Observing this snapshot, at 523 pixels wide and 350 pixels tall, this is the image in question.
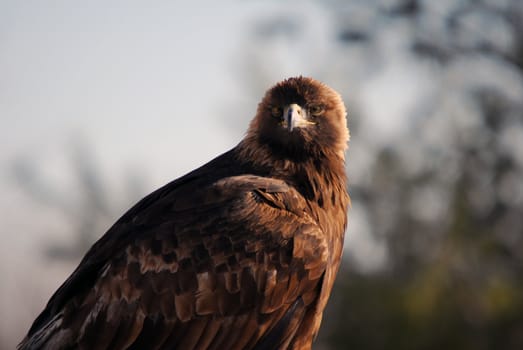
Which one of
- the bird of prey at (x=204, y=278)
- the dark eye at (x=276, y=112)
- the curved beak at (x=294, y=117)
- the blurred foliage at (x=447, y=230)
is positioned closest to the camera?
the bird of prey at (x=204, y=278)

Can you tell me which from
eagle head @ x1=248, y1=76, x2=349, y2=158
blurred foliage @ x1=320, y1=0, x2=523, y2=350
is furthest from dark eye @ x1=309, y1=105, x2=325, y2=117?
blurred foliage @ x1=320, y1=0, x2=523, y2=350

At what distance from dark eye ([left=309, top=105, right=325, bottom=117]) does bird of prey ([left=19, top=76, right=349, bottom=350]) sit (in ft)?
2.67

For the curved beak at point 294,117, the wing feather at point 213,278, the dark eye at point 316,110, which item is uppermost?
the dark eye at point 316,110

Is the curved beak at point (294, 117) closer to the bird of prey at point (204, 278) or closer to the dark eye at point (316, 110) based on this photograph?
the dark eye at point (316, 110)

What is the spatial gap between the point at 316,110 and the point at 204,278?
161cm

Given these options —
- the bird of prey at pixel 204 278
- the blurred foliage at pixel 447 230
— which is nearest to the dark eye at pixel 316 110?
the bird of prey at pixel 204 278

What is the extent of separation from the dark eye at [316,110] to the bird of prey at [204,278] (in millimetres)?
814

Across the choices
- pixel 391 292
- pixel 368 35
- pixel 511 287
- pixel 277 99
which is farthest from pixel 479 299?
pixel 277 99

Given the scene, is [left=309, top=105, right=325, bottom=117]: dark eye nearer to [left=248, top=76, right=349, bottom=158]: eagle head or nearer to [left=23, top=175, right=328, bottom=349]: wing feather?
[left=248, top=76, right=349, bottom=158]: eagle head

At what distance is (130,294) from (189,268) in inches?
16.2

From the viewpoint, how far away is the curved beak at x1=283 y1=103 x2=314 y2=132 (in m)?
6.50

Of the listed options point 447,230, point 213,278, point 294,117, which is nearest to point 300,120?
point 294,117

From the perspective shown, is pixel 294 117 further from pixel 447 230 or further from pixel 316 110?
pixel 447 230

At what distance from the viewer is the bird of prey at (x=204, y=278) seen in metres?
5.87
